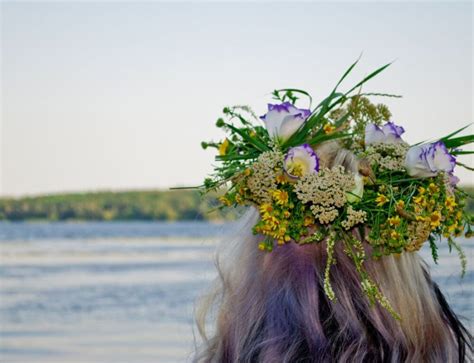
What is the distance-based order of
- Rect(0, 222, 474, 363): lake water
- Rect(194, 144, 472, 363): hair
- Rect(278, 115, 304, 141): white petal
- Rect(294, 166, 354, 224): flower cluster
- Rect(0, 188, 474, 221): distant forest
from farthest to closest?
Rect(0, 188, 474, 221): distant forest < Rect(0, 222, 474, 363): lake water < Rect(278, 115, 304, 141): white petal < Rect(294, 166, 354, 224): flower cluster < Rect(194, 144, 472, 363): hair

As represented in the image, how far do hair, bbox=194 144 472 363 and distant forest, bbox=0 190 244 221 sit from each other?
30.7 meters

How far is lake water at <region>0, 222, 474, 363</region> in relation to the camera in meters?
9.91

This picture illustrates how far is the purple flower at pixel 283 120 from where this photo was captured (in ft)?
7.65

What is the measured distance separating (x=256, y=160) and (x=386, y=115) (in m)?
0.40

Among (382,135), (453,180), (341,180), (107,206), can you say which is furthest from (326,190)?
(107,206)

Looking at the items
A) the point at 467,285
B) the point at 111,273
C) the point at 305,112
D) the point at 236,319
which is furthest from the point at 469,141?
the point at 111,273

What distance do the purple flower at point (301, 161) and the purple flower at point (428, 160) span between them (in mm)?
262

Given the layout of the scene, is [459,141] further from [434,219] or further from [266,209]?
[266,209]

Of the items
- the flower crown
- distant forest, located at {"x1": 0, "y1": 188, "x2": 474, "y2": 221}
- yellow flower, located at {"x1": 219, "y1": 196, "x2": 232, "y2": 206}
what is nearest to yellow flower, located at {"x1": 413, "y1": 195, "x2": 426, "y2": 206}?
the flower crown

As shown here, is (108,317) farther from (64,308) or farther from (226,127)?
(226,127)

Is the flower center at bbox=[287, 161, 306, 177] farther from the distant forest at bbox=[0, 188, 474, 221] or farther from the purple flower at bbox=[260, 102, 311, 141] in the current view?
the distant forest at bbox=[0, 188, 474, 221]

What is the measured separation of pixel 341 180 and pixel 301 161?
4.6 inches

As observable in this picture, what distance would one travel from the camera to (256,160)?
7.84ft

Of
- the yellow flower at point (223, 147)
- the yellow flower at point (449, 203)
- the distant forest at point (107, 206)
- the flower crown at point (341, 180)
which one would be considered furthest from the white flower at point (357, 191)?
the distant forest at point (107, 206)
